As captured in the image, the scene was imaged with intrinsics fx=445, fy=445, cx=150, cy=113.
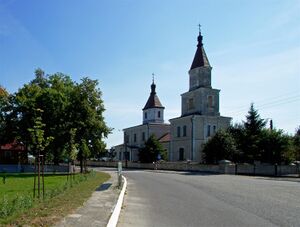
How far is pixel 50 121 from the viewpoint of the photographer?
45281 millimetres

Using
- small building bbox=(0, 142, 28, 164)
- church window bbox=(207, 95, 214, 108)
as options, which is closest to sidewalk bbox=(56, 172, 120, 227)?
small building bbox=(0, 142, 28, 164)

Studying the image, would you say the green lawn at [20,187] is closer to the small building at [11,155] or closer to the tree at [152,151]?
the small building at [11,155]

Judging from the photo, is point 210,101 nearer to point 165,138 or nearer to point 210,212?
point 165,138

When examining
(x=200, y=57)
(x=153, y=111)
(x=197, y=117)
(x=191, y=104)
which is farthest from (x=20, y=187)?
(x=153, y=111)

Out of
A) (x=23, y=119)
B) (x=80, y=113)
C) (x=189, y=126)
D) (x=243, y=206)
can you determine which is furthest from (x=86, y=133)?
(x=243, y=206)

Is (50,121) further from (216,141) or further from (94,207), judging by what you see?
(94,207)

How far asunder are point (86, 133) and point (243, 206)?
33.3 meters

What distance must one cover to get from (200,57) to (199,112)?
A: 8825mm

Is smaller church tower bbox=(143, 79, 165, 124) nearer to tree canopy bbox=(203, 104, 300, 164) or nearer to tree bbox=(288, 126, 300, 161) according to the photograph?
tree canopy bbox=(203, 104, 300, 164)

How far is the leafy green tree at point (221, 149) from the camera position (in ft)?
172

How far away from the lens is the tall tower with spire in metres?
70.9

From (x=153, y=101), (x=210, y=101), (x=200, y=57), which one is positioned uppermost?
(x=200, y=57)

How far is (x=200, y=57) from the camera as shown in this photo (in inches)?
2805

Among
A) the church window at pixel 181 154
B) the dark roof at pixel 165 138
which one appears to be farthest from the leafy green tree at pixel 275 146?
the dark roof at pixel 165 138
